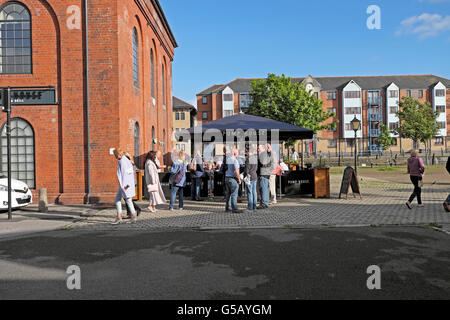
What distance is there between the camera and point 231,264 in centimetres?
519

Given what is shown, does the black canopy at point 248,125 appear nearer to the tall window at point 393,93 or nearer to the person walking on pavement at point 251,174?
the person walking on pavement at point 251,174

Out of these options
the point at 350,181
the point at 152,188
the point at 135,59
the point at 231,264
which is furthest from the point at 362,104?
the point at 231,264

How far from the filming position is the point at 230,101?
76062mm

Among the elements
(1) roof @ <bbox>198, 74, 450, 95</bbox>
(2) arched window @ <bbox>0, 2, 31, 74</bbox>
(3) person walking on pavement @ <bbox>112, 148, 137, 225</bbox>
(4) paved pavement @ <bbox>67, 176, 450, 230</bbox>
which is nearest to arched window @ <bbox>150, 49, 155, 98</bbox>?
(2) arched window @ <bbox>0, 2, 31, 74</bbox>

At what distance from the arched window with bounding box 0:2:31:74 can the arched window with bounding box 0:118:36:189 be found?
203 cm

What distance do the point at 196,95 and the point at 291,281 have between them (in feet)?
251

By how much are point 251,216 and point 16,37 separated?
10783 millimetres

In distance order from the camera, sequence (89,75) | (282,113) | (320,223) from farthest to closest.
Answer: (282,113)
(89,75)
(320,223)

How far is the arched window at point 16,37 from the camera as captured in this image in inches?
535
